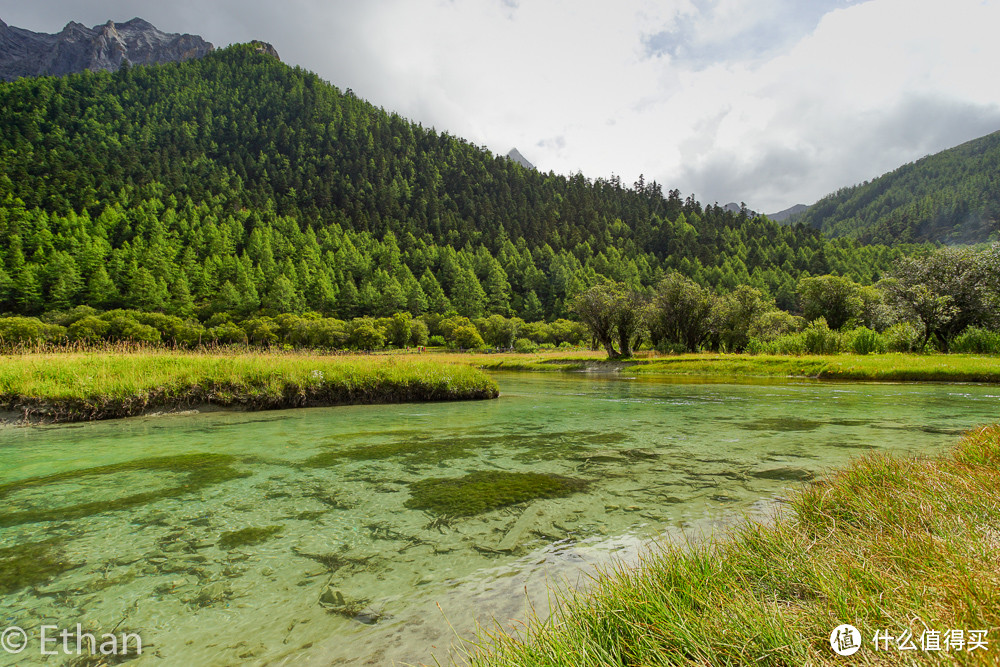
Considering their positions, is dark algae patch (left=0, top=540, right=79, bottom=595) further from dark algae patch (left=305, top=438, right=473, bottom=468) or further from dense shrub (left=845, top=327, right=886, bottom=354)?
dense shrub (left=845, top=327, right=886, bottom=354)

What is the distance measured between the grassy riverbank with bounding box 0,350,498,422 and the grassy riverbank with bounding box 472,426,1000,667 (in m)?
16.5

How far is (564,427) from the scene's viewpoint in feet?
44.3

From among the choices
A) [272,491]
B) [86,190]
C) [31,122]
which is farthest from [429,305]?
[31,122]

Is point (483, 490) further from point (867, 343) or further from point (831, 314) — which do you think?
point (831, 314)

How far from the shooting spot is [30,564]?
182 inches

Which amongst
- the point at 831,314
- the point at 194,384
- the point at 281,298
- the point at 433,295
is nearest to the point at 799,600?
the point at 194,384

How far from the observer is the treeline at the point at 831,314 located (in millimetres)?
34156

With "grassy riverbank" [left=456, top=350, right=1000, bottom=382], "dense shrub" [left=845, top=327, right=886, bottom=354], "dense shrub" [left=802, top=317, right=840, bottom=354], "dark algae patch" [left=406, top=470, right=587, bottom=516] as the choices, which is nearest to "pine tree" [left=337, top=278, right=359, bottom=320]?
"grassy riverbank" [left=456, top=350, right=1000, bottom=382]

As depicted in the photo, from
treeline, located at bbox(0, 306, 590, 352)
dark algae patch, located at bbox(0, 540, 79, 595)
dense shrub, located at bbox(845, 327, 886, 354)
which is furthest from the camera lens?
treeline, located at bbox(0, 306, 590, 352)

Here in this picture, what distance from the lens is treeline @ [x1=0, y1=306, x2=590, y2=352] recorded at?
70800 mm

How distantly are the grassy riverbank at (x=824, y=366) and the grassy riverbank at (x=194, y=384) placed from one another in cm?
2451

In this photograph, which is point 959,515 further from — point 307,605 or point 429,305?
point 429,305

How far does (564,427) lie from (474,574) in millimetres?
9292

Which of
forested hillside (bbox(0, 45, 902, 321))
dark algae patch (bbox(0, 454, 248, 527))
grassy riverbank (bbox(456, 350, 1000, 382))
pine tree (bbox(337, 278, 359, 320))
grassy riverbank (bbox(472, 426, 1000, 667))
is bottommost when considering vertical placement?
grassy riverbank (bbox(456, 350, 1000, 382))
